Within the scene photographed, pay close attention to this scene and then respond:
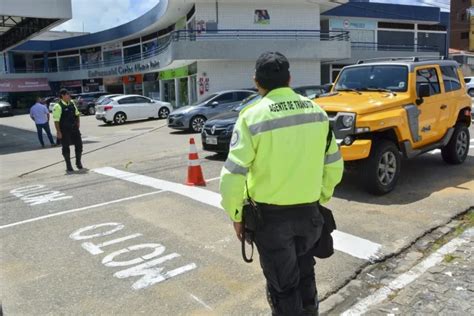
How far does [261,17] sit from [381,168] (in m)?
24.9

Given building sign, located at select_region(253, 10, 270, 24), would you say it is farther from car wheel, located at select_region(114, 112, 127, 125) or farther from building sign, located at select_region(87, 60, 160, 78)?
car wheel, located at select_region(114, 112, 127, 125)

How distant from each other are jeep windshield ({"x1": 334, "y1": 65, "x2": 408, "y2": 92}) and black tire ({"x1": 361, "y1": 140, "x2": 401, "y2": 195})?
1184 mm

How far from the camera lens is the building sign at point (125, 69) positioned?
126ft

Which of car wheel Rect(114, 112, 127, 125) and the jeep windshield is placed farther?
car wheel Rect(114, 112, 127, 125)

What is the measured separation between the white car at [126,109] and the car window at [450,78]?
18591 mm

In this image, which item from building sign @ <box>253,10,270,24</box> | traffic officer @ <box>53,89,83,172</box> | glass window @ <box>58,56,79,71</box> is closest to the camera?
traffic officer @ <box>53,89,83,172</box>

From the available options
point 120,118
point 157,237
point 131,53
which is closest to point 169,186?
point 157,237

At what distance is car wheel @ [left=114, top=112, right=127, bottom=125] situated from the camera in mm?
24281

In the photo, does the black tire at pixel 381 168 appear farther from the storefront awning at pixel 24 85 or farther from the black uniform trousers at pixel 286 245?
Result: the storefront awning at pixel 24 85

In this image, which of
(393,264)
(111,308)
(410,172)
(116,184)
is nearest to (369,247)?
(393,264)

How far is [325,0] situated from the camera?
1166 inches

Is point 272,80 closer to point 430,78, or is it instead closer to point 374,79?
point 374,79

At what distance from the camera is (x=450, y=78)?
8508 mm

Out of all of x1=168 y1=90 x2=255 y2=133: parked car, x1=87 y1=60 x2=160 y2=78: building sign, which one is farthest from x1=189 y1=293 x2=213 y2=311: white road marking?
x1=87 y1=60 x2=160 y2=78: building sign
